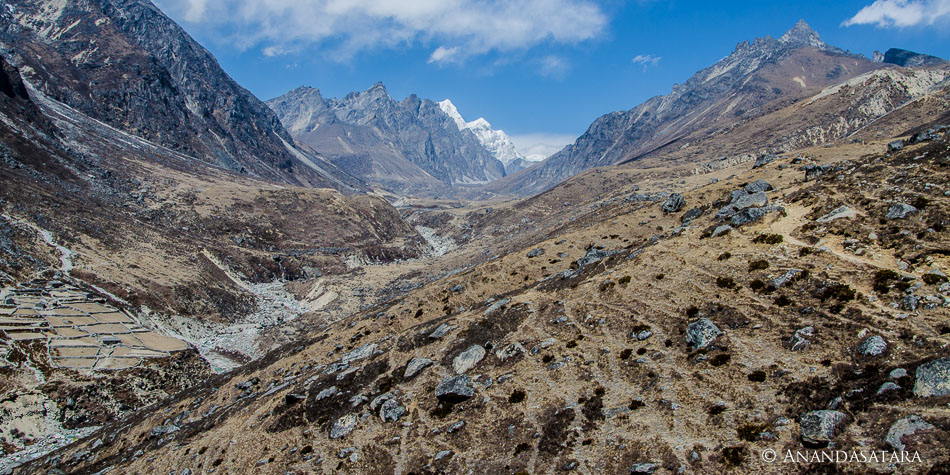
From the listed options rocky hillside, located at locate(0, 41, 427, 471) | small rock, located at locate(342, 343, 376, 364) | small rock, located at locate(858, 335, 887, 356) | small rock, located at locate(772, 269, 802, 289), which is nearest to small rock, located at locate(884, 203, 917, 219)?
small rock, located at locate(772, 269, 802, 289)

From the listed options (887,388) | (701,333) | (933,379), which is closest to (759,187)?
(701,333)

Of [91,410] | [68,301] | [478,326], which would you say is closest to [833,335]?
[478,326]

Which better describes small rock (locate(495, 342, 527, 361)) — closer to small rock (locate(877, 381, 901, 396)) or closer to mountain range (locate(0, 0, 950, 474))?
mountain range (locate(0, 0, 950, 474))

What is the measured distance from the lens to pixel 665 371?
27328 mm

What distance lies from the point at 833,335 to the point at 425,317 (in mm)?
39347

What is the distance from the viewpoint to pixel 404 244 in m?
170

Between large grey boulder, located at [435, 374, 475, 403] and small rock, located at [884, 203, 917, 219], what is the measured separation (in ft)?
110

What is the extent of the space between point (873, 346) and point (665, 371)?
1020 centimetres

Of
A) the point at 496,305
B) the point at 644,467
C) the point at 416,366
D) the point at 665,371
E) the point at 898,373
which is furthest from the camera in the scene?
the point at 496,305

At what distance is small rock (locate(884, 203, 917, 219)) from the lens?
3206 centimetres

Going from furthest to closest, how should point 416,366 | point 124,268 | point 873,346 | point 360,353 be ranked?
point 124,268, point 360,353, point 416,366, point 873,346

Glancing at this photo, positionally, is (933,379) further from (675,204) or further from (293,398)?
(675,204)

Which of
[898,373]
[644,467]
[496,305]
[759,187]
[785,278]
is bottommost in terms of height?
[644,467]

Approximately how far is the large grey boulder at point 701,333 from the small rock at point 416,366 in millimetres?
20133
